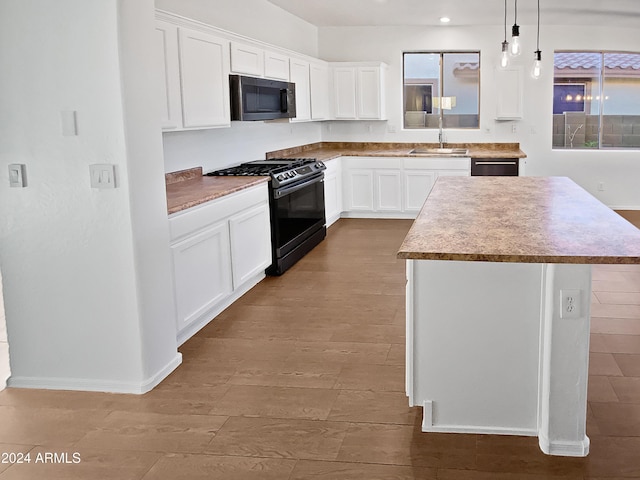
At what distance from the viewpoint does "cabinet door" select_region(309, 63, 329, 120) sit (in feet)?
24.1

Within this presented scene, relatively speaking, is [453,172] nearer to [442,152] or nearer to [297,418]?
[442,152]

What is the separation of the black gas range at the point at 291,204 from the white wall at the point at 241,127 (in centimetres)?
20

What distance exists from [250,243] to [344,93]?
12.9 feet

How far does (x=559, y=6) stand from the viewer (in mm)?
6723

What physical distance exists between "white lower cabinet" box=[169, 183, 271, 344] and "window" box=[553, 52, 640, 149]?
4.96 m

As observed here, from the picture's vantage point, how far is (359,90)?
26.7ft

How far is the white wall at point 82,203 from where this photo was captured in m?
2.94

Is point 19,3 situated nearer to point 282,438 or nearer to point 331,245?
point 282,438

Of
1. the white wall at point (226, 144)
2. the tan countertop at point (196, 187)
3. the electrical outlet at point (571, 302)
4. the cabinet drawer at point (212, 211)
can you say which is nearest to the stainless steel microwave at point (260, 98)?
the white wall at point (226, 144)

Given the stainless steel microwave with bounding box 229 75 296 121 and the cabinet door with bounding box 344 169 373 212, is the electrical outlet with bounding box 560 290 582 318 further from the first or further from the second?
the cabinet door with bounding box 344 169 373 212

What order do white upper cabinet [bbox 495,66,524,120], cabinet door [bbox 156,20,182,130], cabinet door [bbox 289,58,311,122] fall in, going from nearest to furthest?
cabinet door [bbox 156,20,182,130]
cabinet door [bbox 289,58,311,122]
white upper cabinet [bbox 495,66,524,120]

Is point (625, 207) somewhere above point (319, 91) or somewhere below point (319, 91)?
below

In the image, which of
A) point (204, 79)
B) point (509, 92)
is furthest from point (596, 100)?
point (204, 79)

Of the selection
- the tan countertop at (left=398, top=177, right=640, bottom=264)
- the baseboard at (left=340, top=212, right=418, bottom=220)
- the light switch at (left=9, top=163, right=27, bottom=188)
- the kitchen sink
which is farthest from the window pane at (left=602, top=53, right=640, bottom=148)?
the light switch at (left=9, top=163, right=27, bottom=188)
